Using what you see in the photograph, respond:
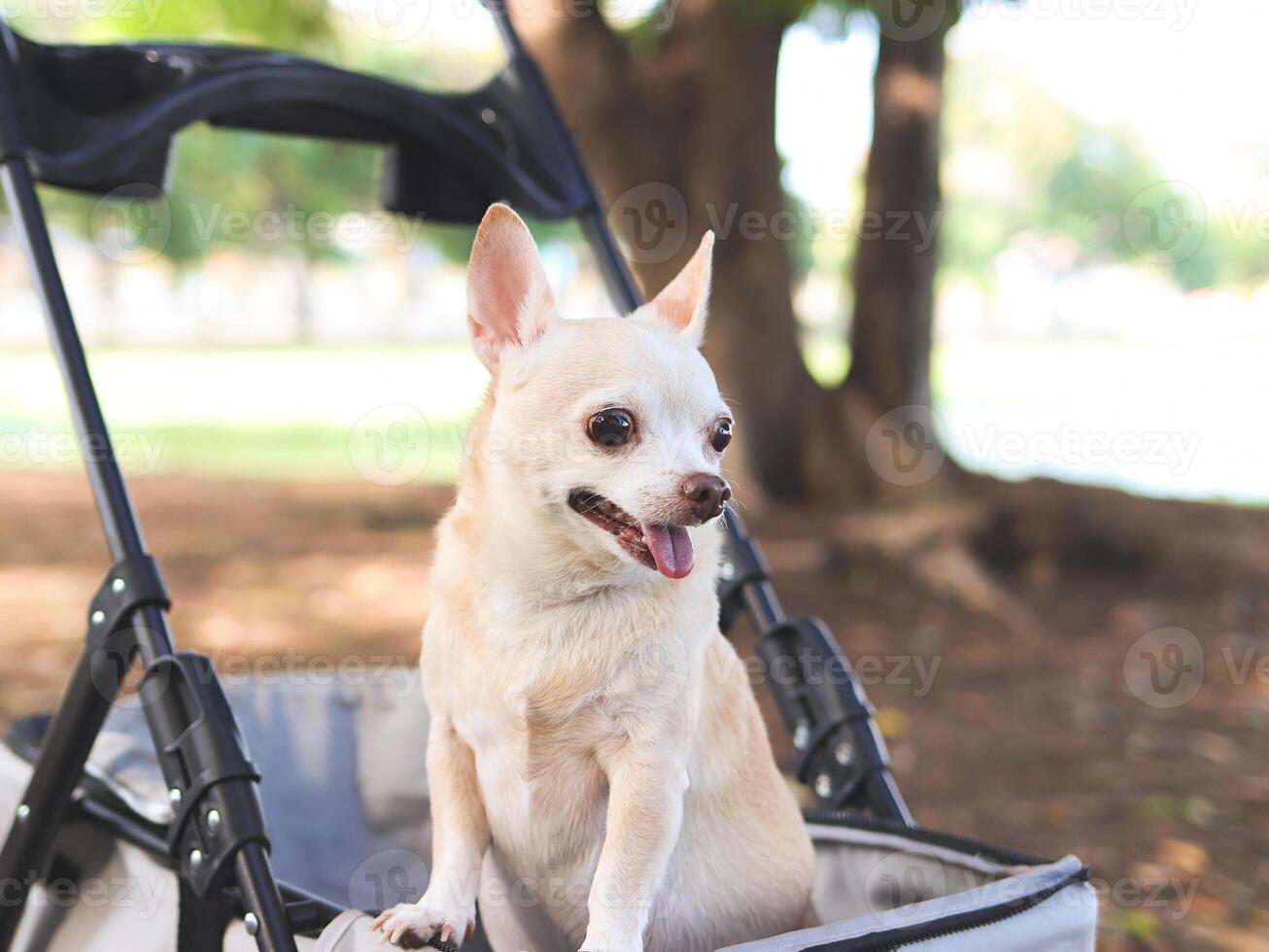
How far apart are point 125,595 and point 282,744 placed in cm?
79

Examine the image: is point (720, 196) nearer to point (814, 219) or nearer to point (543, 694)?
point (814, 219)

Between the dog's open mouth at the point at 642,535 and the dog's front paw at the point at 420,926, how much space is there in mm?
484

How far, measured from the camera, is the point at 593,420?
1.37 meters

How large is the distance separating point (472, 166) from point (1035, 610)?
12.7 feet

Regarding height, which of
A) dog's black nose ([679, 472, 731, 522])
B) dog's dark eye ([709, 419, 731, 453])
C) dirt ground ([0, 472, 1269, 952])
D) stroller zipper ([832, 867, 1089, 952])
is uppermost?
dog's dark eye ([709, 419, 731, 453])

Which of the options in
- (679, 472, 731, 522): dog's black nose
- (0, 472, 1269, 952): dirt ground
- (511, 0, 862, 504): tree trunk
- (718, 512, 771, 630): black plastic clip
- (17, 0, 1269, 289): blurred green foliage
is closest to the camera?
(679, 472, 731, 522): dog's black nose

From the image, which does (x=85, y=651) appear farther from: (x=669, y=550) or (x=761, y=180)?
(x=761, y=180)

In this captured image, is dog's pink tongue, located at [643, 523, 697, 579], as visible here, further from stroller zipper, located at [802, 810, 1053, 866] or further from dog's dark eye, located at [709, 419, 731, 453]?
stroller zipper, located at [802, 810, 1053, 866]

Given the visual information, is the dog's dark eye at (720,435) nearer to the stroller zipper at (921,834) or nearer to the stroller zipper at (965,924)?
the stroller zipper at (965,924)

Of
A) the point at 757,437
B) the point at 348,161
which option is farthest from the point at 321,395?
the point at 757,437

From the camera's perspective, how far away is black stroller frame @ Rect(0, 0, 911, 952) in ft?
5.01

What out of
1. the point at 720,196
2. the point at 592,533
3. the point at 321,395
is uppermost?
the point at 720,196

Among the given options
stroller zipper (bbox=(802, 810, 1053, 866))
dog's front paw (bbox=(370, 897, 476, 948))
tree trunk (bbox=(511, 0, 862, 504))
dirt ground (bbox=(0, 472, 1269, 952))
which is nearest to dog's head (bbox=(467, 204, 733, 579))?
dog's front paw (bbox=(370, 897, 476, 948))

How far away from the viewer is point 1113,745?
4320 mm
